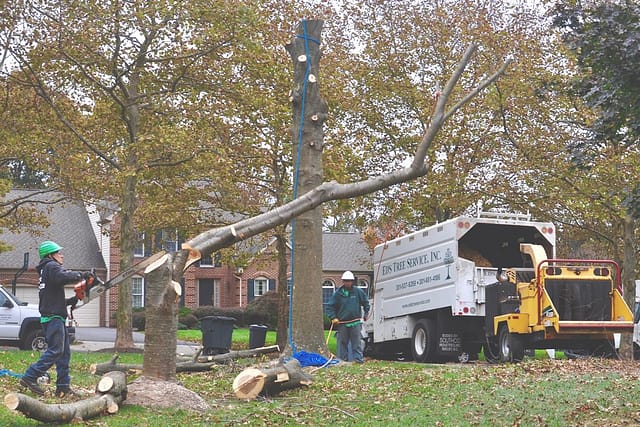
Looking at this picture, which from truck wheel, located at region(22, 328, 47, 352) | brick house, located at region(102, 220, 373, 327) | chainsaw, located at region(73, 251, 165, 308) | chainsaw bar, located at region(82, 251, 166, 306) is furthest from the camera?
brick house, located at region(102, 220, 373, 327)

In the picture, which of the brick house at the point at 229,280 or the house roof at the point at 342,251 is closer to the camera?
the brick house at the point at 229,280

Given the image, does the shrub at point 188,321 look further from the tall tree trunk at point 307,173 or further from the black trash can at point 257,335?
the tall tree trunk at point 307,173

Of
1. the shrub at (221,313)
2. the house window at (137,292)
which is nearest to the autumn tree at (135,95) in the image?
the shrub at (221,313)

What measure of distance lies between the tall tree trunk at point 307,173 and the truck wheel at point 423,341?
4.63 m

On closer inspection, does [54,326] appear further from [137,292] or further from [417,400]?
[137,292]

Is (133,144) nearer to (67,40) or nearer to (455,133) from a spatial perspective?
(67,40)

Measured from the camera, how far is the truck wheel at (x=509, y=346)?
18.6 meters

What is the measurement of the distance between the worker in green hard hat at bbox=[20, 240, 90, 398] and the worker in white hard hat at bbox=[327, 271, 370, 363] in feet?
28.2

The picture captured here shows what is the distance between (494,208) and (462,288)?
8.99m

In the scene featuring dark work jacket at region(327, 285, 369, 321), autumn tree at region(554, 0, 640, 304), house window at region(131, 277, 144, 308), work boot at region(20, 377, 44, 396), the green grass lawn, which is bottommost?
the green grass lawn

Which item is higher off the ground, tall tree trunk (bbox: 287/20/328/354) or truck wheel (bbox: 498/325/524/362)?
tall tree trunk (bbox: 287/20/328/354)

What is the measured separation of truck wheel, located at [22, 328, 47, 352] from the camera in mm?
24609

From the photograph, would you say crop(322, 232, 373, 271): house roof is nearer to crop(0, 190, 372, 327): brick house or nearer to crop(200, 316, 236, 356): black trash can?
crop(0, 190, 372, 327): brick house

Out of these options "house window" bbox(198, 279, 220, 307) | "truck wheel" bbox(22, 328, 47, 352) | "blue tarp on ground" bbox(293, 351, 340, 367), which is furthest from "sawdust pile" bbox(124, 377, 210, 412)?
"house window" bbox(198, 279, 220, 307)
